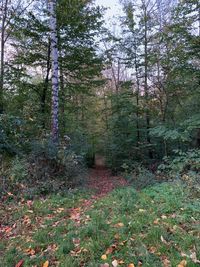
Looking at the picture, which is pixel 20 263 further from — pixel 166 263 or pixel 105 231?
pixel 166 263

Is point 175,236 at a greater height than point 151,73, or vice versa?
point 151,73

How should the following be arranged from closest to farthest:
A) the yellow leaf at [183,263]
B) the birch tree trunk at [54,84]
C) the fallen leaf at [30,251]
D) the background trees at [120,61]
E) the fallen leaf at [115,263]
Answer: the yellow leaf at [183,263]
the fallen leaf at [115,263]
the fallen leaf at [30,251]
the birch tree trunk at [54,84]
the background trees at [120,61]

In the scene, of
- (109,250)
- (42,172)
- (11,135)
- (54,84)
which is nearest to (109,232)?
(109,250)

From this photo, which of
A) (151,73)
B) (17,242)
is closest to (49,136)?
(17,242)

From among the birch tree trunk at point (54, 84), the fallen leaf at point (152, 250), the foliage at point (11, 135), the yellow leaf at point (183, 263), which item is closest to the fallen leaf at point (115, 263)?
Answer: the fallen leaf at point (152, 250)

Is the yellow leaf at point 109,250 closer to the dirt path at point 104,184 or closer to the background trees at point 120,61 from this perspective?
the dirt path at point 104,184

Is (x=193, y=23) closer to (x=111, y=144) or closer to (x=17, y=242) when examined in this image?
(x=111, y=144)

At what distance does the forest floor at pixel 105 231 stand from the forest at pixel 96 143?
19 mm

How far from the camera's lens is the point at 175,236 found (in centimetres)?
346

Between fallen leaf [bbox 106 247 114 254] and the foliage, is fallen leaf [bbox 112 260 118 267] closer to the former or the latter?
fallen leaf [bbox 106 247 114 254]

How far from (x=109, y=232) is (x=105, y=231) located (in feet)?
0.38

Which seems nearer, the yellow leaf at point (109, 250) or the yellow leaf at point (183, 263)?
the yellow leaf at point (183, 263)

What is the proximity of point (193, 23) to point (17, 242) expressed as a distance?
8.81 metres

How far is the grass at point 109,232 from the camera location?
124 inches
